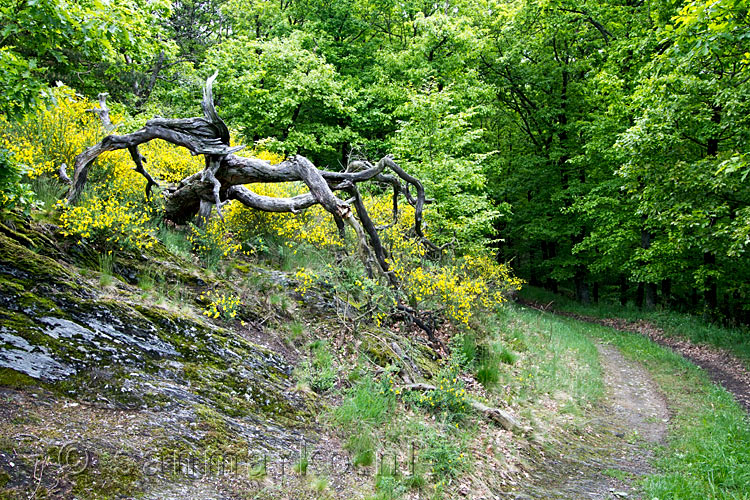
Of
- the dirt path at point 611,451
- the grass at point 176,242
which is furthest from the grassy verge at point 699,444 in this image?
the grass at point 176,242

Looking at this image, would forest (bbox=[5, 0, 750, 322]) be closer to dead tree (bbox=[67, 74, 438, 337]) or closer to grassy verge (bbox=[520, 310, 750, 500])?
dead tree (bbox=[67, 74, 438, 337])

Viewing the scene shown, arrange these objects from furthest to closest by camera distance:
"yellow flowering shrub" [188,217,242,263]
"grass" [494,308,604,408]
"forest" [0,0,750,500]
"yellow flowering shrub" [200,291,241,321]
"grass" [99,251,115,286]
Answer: "grass" [494,308,604,408] → "yellow flowering shrub" [188,217,242,263] → "yellow flowering shrub" [200,291,241,321] → "grass" [99,251,115,286] → "forest" [0,0,750,500]

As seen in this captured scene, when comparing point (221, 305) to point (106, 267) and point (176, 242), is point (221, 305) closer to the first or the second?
point (106, 267)

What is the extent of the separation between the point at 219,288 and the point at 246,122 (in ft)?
42.7

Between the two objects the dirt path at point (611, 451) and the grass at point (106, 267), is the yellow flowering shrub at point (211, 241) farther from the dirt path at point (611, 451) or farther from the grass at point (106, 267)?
the dirt path at point (611, 451)

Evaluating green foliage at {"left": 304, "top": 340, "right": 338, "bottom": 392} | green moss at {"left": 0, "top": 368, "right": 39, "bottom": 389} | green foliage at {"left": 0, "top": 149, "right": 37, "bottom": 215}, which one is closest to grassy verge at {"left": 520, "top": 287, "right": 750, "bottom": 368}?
green foliage at {"left": 304, "top": 340, "right": 338, "bottom": 392}

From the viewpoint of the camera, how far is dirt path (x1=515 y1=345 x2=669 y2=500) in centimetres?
518

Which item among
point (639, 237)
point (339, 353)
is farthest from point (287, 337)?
point (639, 237)

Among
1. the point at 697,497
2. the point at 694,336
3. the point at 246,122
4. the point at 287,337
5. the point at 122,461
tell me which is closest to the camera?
the point at 122,461

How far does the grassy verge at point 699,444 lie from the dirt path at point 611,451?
0.23 metres

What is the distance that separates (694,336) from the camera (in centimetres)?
1355

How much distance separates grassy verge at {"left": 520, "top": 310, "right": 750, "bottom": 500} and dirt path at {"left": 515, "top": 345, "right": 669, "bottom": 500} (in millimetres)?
234

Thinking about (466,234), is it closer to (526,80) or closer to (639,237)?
(639,237)

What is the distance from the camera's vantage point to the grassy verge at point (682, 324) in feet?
40.5
